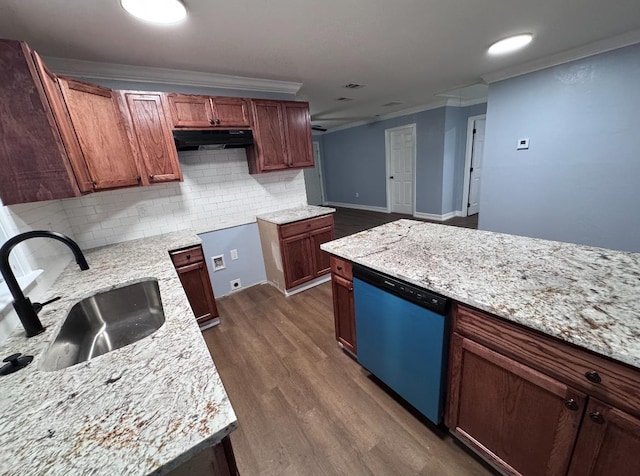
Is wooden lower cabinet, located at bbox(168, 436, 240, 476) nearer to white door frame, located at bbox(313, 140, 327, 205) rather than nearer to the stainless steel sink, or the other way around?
the stainless steel sink

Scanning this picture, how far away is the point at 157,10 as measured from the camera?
1414 millimetres

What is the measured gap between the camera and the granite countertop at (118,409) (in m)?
0.53

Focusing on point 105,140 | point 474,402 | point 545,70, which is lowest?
point 474,402

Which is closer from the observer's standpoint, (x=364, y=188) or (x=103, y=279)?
(x=103, y=279)

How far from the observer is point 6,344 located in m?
0.96

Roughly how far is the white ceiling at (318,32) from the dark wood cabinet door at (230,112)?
0.27m

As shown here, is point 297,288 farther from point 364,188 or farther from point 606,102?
point 364,188

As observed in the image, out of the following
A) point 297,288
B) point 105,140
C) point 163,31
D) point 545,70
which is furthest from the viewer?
point 297,288

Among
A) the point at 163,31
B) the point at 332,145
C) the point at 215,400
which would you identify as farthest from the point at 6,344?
the point at 332,145

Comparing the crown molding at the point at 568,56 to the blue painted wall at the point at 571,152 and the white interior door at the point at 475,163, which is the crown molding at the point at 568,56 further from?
the white interior door at the point at 475,163

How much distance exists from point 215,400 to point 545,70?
13.8 ft

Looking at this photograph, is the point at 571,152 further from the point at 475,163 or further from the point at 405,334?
the point at 405,334

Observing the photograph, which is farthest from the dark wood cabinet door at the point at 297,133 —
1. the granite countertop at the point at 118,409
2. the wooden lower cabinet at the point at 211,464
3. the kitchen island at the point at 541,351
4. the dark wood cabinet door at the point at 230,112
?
the wooden lower cabinet at the point at 211,464

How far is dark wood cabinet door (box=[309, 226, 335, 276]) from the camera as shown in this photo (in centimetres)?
302
